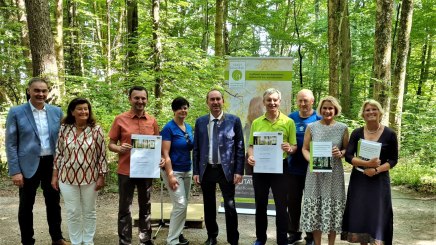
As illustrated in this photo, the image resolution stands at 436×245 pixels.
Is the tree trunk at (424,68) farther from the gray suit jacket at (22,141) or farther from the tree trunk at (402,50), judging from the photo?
the gray suit jacket at (22,141)

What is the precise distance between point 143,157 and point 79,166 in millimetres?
718

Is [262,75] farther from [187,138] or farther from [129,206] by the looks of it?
[129,206]

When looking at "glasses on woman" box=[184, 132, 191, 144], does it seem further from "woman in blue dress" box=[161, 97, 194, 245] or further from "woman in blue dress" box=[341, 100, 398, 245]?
"woman in blue dress" box=[341, 100, 398, 245]

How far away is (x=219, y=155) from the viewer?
4109mm

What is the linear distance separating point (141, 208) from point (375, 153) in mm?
2809

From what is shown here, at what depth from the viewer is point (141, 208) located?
411 centimetres

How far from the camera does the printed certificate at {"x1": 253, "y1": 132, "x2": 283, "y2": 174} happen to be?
3980 millimetres

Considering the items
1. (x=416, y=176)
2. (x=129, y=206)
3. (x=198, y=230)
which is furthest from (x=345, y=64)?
(x=129, y=206)

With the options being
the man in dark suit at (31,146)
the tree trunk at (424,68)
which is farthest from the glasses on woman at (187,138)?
the tree trunk at (424,68)

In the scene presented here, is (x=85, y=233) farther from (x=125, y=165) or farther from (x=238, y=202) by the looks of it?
(x=238, y=202)

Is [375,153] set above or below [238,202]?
above

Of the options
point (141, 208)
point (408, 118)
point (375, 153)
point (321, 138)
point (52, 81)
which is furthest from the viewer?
point (408, 118)

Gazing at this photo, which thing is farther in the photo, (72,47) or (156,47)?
(72,47)

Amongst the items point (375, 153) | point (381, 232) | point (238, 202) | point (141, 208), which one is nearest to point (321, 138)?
point (375, 153)
